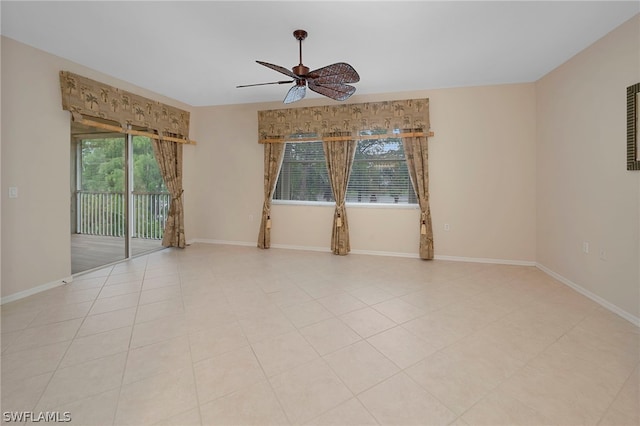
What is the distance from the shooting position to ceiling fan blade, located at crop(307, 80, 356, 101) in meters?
2.86

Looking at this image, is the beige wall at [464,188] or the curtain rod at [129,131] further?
the beige wall at [464,188]

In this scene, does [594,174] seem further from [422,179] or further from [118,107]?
[118,107]

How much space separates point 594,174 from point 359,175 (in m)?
2.97

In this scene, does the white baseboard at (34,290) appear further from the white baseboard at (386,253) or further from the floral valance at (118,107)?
the white baseboard at (386,253)

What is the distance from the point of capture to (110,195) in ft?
13.9

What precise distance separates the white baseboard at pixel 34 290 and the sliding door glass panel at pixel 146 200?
124cm

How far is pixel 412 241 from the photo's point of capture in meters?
4.63

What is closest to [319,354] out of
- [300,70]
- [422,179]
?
[300,70]

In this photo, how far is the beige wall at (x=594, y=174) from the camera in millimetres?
2553

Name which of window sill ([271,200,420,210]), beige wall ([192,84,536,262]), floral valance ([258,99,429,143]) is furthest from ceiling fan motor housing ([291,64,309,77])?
window sill ([271,200,420,210])

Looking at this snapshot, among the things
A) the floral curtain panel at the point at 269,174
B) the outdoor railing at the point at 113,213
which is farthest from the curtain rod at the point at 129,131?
the floral curtain panel at the point at 269,174

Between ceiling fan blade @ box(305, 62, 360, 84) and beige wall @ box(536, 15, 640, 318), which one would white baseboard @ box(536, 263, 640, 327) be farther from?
ceiling fan blade @ box(305, 62, 360, 84)

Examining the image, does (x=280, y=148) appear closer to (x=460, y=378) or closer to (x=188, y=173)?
(x=188, y=173)

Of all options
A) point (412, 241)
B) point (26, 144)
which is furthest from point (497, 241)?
point (26, 144)
